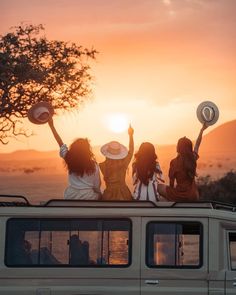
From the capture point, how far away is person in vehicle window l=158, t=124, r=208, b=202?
986cm

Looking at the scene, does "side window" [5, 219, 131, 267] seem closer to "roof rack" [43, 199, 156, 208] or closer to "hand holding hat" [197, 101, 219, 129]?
"roof rack" [43, 199, 156, 208]

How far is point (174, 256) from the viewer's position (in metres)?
8.92

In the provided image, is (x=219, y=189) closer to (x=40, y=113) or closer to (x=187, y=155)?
(x=40, y=113)

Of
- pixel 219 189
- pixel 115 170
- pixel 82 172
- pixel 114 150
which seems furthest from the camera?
pixel 219 189

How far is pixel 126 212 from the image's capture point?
29.5 ft

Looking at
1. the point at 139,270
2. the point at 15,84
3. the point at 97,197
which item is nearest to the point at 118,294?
the point at 139,270

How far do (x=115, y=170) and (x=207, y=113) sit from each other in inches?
67.9

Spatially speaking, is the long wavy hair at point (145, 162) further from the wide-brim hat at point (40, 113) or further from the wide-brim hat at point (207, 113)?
the wide-brim hat at point (40, 113)

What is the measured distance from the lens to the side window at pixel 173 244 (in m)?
8.92

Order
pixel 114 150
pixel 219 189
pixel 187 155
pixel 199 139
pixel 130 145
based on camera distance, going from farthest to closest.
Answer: pixel 219 189 → pixel 199 139 → pixel 130 145 → pixel 114 150 → pixel 187 155

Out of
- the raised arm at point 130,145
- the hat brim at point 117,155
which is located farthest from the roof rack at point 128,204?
the raised arm at point 130,145

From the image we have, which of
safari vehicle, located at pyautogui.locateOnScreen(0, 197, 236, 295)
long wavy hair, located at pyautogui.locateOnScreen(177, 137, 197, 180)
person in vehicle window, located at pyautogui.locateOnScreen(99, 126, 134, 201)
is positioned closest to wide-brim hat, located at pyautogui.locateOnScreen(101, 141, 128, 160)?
person in vehicle window, located at pyautogui.locateOnScreen(99, 126, 134, 201)

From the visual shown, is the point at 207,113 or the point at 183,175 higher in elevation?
the point at 207,113

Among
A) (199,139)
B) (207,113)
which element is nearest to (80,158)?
(199,139)
